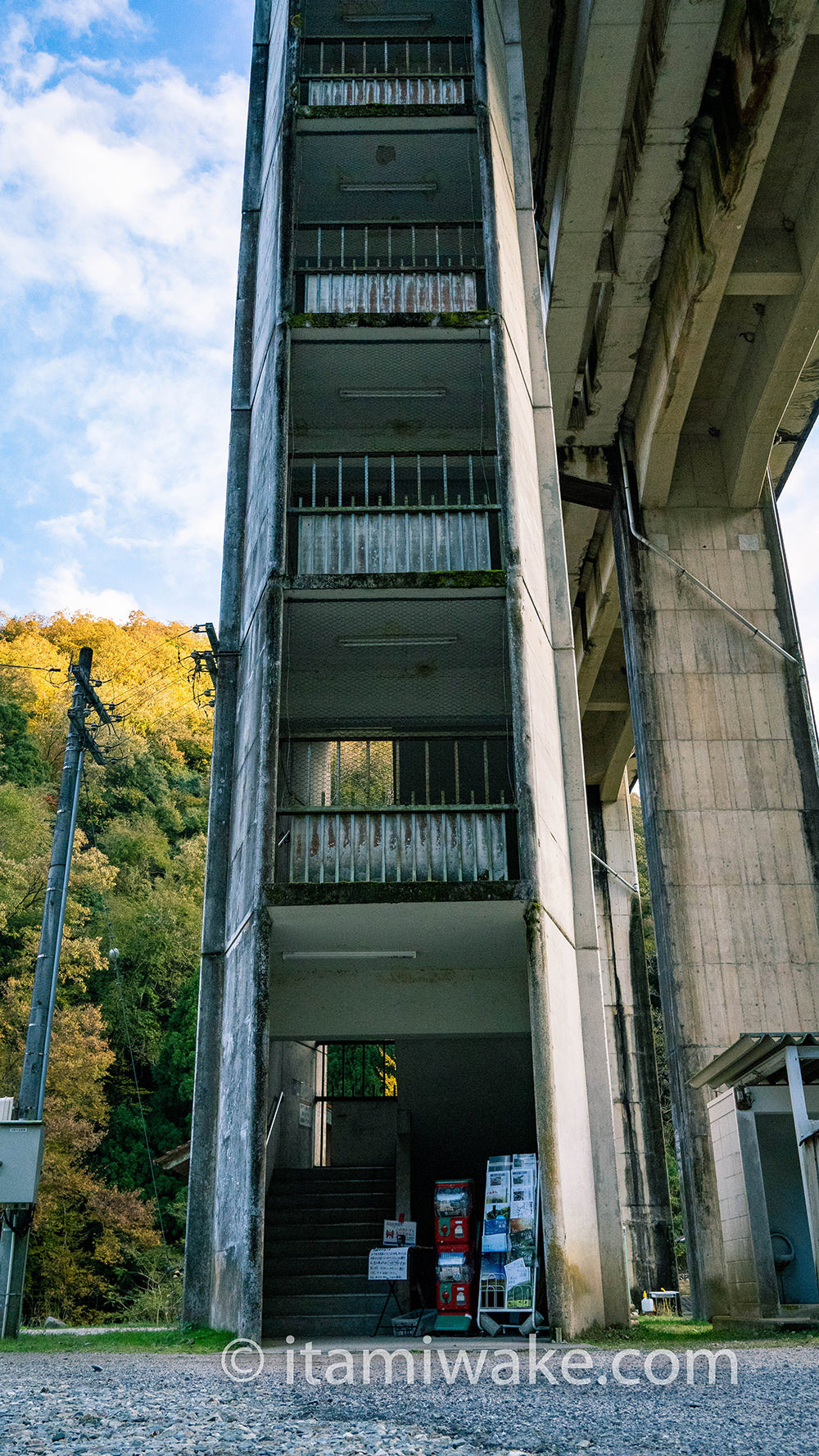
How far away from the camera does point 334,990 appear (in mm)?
13242

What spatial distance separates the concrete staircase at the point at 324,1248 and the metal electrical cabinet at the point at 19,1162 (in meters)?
2.64

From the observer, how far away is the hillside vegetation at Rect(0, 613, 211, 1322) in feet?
103

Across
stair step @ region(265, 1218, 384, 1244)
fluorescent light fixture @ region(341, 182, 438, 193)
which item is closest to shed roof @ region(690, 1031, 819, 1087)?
stair step @ region(265, 1218, 384, 1244)

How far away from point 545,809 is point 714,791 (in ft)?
22.8

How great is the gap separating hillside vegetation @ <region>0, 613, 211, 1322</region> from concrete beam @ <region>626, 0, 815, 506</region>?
11.1 m

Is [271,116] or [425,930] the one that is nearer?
[425,930]

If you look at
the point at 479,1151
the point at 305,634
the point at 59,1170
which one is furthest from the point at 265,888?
the point at 59,1170

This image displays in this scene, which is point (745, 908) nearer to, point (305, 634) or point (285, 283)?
point (305, 634)

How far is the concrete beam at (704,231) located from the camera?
1470 centimetres

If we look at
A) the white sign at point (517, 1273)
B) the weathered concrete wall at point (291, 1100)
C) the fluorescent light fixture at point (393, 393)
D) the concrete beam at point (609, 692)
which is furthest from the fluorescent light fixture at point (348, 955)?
the concrete beam at point (609, 692)

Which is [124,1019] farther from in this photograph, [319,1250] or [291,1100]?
[319,1250]

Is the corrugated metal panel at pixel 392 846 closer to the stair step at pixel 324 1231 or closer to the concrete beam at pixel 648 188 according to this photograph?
the stair step at pixel 324 1231

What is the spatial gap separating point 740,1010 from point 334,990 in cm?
660

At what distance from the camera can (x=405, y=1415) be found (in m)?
5.22
